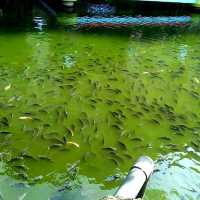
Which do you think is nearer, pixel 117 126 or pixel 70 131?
pixel 70 131

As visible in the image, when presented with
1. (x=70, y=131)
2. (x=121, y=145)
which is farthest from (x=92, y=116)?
(x=121, y=145)

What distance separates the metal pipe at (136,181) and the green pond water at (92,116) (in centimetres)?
205

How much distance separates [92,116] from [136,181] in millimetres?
3983

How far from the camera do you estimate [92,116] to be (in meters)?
6.44

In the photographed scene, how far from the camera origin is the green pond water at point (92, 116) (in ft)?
16.0

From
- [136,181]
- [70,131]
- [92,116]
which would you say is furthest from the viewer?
[92,116]

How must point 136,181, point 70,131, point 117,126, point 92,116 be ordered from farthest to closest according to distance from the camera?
point 92,116, point 117,126, point 70,131, point 136,181

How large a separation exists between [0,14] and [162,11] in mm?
6715

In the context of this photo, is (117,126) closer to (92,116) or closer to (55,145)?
(92,116)

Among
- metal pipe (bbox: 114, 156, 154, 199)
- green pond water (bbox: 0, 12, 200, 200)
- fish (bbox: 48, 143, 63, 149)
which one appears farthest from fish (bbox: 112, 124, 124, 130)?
metal pipe (bbox: 114, 156, 154, 199)

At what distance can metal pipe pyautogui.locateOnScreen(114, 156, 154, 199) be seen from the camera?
7.76 ft

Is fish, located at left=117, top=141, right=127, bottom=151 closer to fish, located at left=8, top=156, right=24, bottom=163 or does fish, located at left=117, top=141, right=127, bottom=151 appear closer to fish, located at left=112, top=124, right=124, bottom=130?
fish, located at left=112, top=124, right=124, bottom=130

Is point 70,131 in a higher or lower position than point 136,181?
lower

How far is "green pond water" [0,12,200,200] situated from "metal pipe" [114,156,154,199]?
2050 mm
